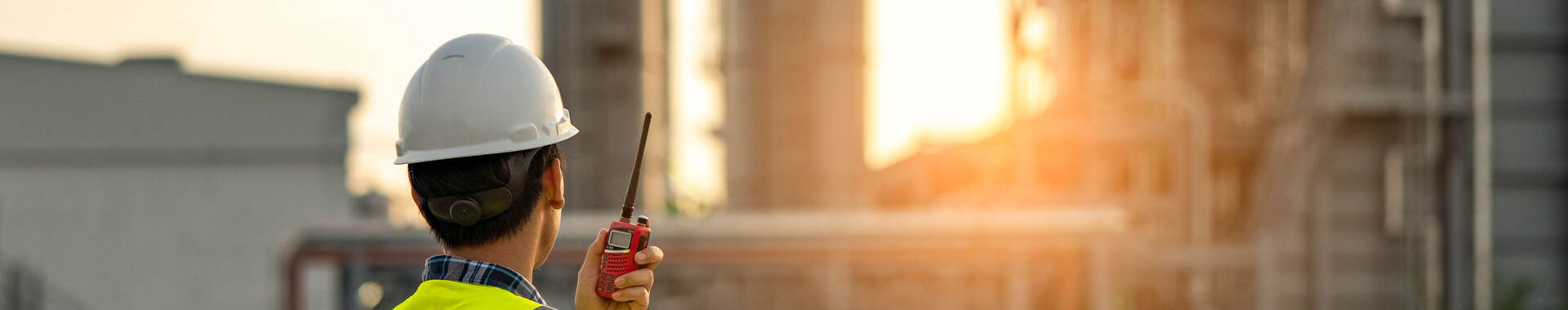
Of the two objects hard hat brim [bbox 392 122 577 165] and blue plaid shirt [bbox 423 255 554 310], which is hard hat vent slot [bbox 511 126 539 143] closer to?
hard hat brim [bbox 392 122 577 165]

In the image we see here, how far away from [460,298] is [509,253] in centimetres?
20

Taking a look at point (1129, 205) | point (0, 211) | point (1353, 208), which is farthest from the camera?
point (0, 211)

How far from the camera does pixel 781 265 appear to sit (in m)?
10.3

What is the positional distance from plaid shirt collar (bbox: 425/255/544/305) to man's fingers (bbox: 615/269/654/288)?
15 cm

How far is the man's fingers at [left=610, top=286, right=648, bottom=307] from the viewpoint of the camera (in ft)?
7.89

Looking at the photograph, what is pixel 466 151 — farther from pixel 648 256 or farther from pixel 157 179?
pixel 157 179

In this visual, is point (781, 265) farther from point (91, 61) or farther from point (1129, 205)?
point (91, 61)

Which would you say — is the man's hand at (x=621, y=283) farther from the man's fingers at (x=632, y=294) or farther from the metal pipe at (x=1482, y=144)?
the metal pipe at (x=1482, y=144)

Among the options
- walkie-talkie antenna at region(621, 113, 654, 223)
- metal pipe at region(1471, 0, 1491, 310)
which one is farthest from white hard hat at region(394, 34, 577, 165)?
metal pipe at region(1471, 0, 1491, 310)

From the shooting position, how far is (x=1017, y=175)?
50.1 ft

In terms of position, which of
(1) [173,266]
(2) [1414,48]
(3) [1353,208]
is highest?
(2) [1414,48]

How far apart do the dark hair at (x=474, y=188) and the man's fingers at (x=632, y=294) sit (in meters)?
0.21

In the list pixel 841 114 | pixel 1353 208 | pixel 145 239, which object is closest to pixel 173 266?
pixel 145 239

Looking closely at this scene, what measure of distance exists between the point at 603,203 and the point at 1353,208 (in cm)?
1205
